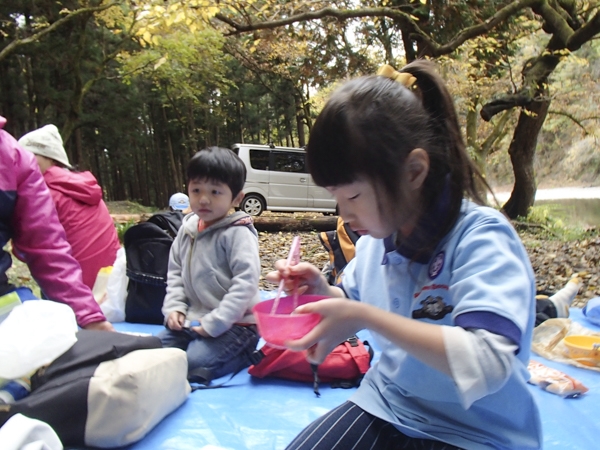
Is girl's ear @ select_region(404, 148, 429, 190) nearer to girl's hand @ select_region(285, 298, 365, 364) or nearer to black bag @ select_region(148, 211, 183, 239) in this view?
girl's hand @ select_region(285, 298, 365, 364)

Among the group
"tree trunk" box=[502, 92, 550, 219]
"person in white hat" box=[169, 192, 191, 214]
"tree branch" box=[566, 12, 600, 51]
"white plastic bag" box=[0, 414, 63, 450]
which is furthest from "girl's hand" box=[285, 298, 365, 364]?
"tree trunk" box=[502, 92, 550, 219]

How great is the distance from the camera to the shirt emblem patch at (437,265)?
3.28ft

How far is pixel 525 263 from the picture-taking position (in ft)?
3.01

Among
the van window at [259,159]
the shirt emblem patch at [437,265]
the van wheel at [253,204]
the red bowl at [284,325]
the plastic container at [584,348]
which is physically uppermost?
the shirt emblem patch at [437,265]

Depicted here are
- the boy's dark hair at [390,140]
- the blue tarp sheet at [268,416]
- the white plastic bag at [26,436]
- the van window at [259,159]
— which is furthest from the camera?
the van window at [259,159]

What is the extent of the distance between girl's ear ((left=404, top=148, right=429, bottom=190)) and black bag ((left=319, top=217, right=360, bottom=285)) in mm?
2179

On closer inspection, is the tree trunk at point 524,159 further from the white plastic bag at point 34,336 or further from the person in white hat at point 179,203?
the white plastic bag at point 34,336

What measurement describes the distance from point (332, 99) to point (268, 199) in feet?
32.5

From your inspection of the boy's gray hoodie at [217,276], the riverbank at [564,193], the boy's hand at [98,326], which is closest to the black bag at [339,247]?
the boy's gray hoodie at [217,276]

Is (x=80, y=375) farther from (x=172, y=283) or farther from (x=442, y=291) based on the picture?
(x=442, y=291)

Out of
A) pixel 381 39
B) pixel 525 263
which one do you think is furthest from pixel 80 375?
pixel 381 39

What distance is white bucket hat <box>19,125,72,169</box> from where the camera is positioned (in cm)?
330

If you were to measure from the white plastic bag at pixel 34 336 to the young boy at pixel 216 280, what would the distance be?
747mm

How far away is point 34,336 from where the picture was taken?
1.56 metres
